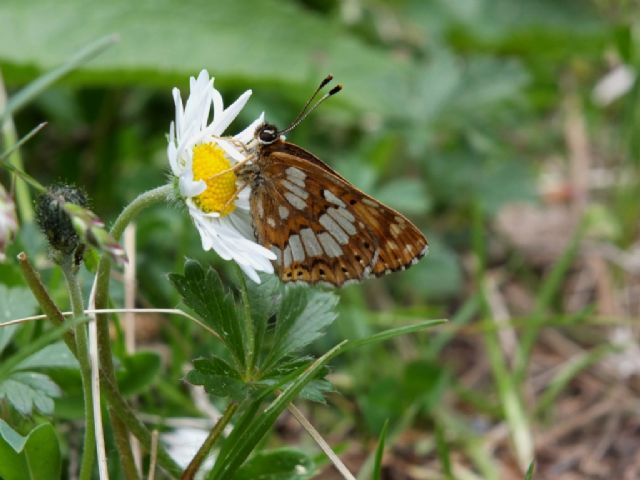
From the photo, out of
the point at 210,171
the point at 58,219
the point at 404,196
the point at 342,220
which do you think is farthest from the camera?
the point at 404,196

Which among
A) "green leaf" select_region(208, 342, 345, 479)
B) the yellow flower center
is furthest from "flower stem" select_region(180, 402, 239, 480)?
the yellow flower center

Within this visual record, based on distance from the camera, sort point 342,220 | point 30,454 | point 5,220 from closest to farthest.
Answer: point 5,220, point 30,454, point 342,220

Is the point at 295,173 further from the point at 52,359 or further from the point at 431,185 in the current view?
the point at 431,185

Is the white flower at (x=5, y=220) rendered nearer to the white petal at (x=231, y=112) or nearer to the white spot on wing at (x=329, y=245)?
the white petal at (x=231, y=112)

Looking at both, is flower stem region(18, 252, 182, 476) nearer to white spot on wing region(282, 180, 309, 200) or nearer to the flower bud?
the flower bud

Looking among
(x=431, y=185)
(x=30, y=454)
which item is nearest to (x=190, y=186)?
(x=30, y=454)

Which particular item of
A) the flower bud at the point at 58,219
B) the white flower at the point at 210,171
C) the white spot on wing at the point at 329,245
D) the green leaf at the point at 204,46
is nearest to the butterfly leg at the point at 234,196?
the white flower at the point at 210,171

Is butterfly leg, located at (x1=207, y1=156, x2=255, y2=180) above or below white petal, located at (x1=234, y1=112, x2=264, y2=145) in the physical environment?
below
